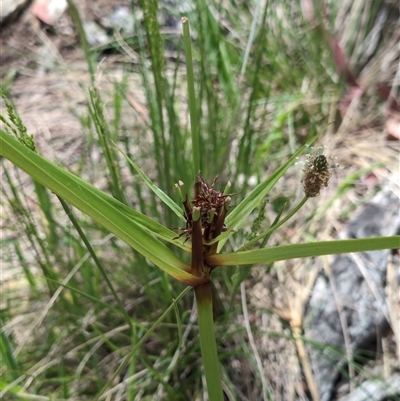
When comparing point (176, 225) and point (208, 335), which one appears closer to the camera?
point (208, 335)

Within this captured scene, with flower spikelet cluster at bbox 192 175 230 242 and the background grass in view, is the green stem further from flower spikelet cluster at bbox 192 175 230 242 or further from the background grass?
the background grass

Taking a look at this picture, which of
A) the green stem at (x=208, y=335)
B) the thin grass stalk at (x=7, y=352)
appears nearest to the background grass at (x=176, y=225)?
the thin grass stalk at (x=7, y=352)

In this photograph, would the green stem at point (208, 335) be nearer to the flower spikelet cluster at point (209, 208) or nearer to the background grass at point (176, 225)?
the flower spikelet cluster at point (209, 208)

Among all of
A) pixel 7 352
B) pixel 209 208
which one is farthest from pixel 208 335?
pixel 7 352

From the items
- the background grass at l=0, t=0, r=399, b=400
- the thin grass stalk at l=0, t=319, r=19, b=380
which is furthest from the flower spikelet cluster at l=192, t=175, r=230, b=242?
the thin grass stalk at l=0, t=319, r=19, b=380

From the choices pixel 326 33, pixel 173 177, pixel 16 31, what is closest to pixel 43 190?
pixel 173 177

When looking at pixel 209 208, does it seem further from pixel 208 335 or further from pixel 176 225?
pixel 176 225

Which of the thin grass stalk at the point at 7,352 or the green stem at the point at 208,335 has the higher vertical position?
the green stem at the point at 208,335
